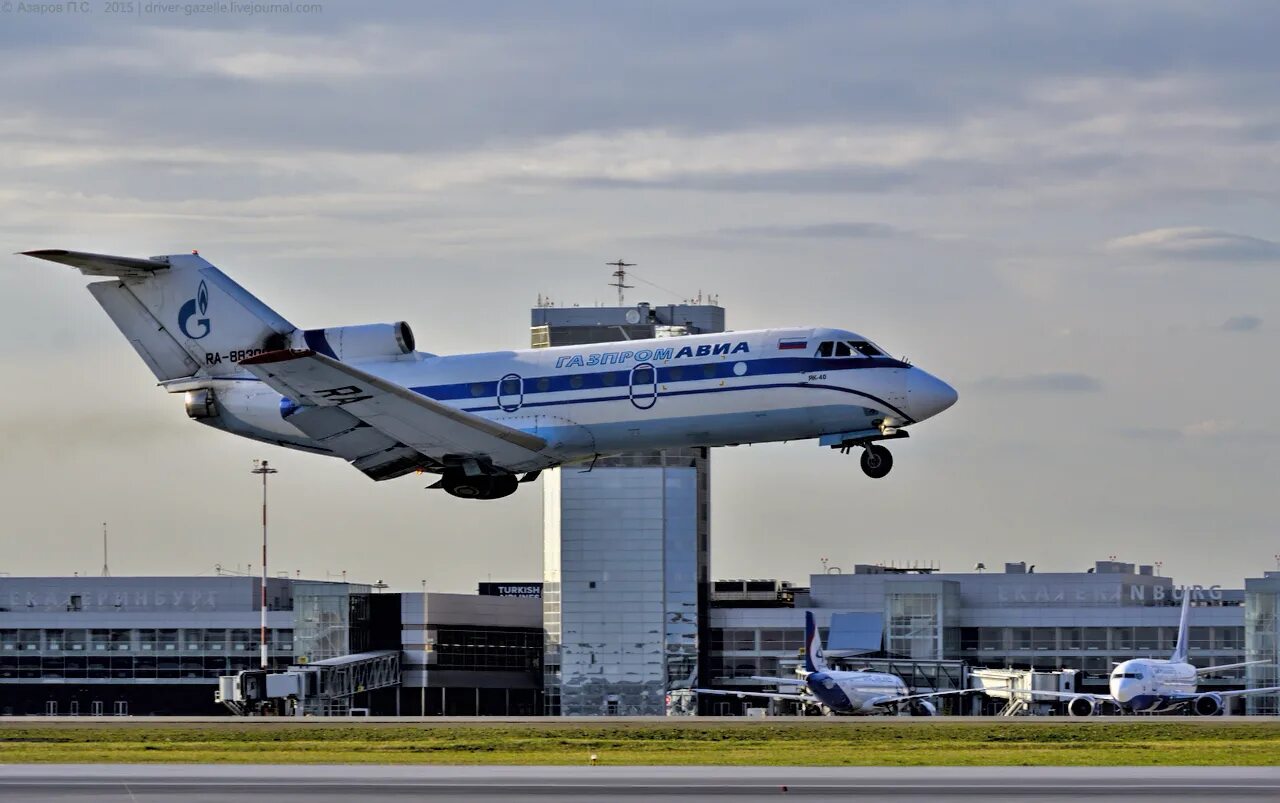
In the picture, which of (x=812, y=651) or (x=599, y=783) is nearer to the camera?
(x=599, y=783)

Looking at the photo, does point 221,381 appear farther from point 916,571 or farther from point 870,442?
point 916,571

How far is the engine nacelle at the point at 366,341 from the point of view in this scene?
61.2 metres

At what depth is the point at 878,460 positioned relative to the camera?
5844cm

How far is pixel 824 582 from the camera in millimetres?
140875

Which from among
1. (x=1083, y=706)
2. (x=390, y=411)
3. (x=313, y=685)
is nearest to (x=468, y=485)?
(x=390, y=411)

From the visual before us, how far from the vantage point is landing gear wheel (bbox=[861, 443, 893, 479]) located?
192ft

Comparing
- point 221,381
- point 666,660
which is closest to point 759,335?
point 221,381

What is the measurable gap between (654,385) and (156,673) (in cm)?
9232

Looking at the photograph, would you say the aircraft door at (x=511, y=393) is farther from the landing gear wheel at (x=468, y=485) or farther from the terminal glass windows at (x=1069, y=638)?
the terminal glass windows at (x=1069, y=638)

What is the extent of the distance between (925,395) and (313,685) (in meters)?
67.1

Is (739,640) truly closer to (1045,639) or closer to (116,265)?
(1045,639)

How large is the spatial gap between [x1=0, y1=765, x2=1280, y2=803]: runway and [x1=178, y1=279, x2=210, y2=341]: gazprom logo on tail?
2159cm

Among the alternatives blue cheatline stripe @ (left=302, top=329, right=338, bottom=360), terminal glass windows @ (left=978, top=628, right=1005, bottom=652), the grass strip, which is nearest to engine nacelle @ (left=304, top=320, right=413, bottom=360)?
blue cheatline stripe @ (left=302, top=329, right=338, bottom=360)

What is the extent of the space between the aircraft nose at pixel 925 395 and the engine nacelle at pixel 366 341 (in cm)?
1560
